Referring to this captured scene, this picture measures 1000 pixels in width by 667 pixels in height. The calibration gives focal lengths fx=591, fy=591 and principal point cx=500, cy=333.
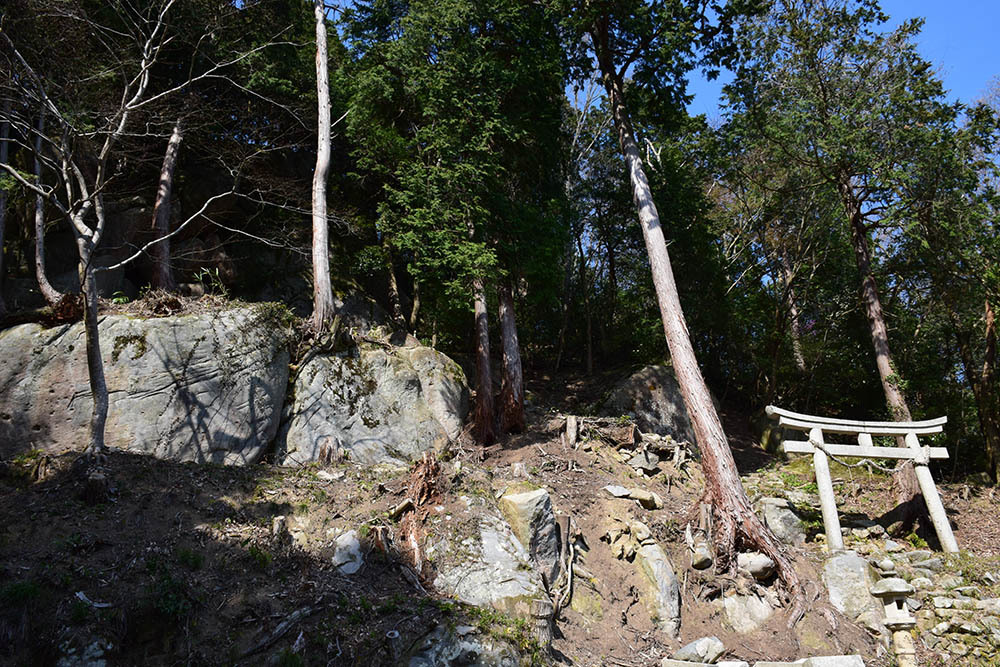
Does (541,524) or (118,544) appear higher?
(118,544)

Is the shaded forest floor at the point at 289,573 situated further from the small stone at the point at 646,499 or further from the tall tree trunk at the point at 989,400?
the tall tree trunk at the point at 989,400

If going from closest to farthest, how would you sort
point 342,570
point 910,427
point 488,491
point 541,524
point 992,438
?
point 342,570
point 541,524
point 488,491
point 910,427
point 992,438

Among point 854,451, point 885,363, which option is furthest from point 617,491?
point 885,363

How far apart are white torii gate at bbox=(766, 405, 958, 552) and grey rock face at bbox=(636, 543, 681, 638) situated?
2724 millimetres

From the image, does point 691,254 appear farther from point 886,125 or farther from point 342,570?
point 342,570

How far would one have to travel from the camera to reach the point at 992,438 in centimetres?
1198

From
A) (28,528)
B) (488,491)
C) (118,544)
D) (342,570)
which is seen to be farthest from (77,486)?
(488,491)

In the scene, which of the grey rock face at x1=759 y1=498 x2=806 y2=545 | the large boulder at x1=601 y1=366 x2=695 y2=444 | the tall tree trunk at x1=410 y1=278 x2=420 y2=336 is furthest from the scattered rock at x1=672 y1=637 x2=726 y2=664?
the tall tree trunk at x1=410 y1=278 x2=420 y2=336

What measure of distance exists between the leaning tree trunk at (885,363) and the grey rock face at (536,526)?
20.5ft

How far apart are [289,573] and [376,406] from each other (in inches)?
156

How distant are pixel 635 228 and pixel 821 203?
4511 mm

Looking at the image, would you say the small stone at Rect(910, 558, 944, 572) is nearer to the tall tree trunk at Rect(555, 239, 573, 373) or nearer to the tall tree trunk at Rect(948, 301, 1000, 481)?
the tall tree trunk at Rect(948, 301, 1000, 481)

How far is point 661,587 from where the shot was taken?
25.4ft

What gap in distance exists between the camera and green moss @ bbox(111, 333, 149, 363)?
8406 millimetres
